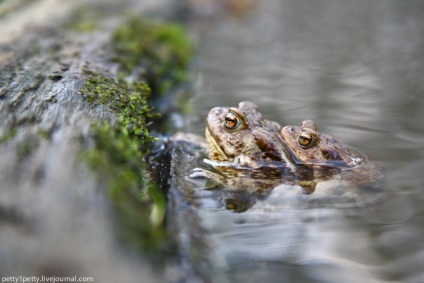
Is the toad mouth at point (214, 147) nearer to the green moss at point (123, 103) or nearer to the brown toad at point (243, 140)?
the brown toad at point (243, 140)

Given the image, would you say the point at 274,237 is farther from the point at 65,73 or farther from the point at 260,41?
the point at 260,41

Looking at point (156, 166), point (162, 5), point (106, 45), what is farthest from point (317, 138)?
point (162, 5)

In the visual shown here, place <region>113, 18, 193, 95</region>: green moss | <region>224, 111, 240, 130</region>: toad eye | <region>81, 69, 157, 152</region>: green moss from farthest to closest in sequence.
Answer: <region>113, 18, 193, 95</region>: green moss, <region>224, 111, 240, 130</region>: toad eye, <region>81, 69, 157, 152</region>: green moss

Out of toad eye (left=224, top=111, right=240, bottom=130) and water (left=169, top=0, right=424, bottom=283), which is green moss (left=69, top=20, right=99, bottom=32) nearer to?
water (left=169, top=0, right=424, bottom=283)

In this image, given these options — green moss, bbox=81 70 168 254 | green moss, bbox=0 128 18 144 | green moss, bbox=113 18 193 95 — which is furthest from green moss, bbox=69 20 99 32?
green moss, bbox=0 128 18 144

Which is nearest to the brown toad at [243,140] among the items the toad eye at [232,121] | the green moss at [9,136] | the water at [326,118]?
the toad eye at [232,121]

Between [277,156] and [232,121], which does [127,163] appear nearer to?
[232,121]
